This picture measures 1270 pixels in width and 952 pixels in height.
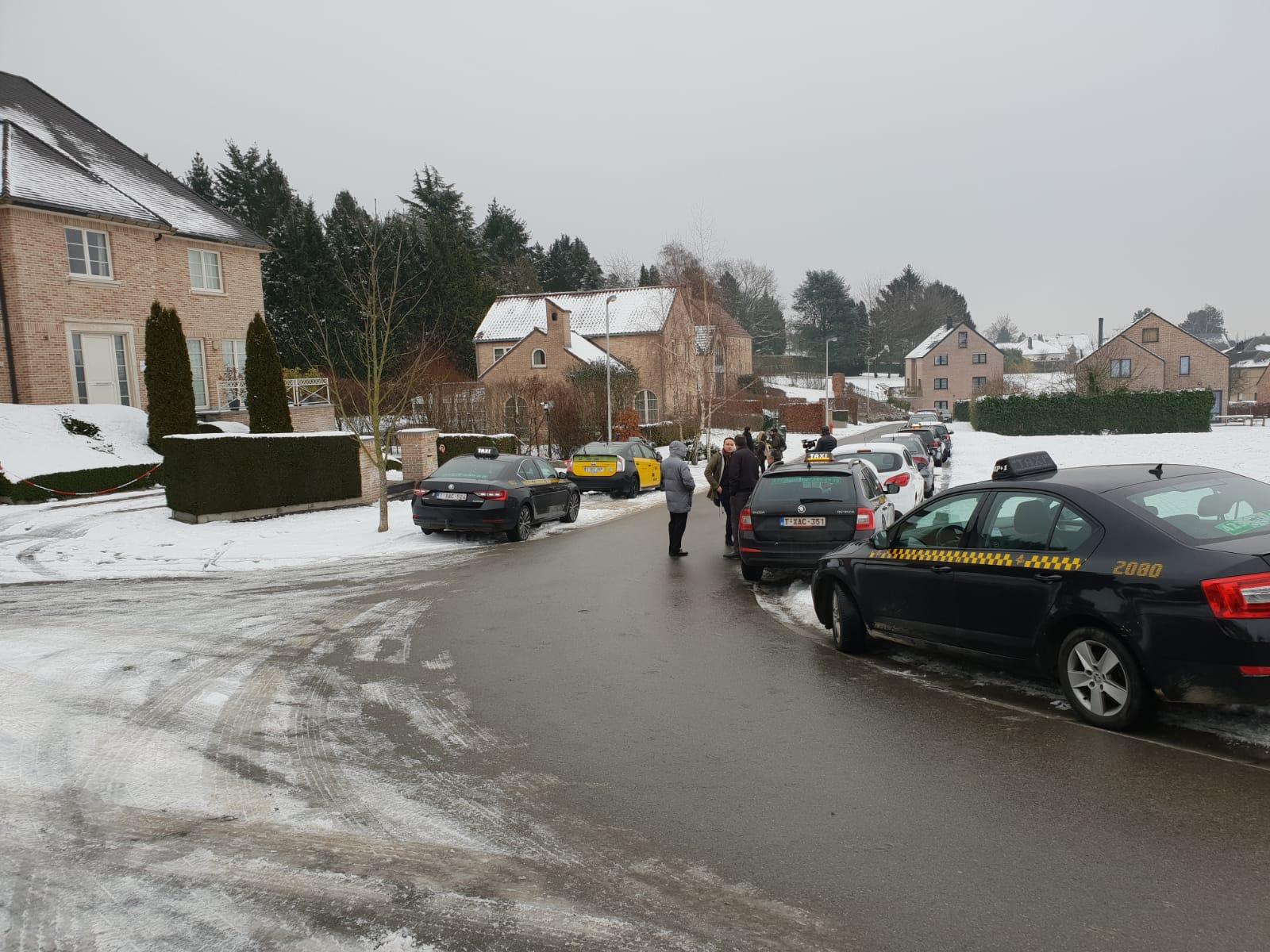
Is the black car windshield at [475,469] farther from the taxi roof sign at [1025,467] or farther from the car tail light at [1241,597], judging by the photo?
the car tail light at [1241,597]

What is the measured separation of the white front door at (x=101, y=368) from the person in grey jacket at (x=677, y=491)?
21.5 meters

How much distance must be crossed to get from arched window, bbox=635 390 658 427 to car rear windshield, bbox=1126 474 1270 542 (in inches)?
1831

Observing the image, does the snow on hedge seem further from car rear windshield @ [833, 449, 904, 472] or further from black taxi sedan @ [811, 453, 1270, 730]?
black taxi sedan @ [811, 453, 1270, 730]

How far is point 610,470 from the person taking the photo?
23391 mm

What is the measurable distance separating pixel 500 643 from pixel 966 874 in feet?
17.1

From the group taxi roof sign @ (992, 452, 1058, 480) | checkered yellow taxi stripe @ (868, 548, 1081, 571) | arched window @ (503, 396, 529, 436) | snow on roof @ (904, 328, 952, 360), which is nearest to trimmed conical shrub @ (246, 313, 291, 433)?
arched window @ (503, 396, 529, 436)

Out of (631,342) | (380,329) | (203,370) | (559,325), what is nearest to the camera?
(203,370)

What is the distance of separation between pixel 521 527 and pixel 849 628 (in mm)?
9151

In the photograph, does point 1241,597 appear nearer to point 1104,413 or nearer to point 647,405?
point 647,405

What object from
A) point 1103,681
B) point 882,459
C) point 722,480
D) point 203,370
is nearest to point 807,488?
point 722,480

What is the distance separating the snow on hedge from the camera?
20.6 meters

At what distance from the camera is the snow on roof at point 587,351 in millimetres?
50287

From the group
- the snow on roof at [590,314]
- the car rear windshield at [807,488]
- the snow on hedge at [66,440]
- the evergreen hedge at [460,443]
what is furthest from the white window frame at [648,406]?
the car rear windshield at [807,488]

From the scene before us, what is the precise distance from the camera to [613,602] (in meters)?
10.1
